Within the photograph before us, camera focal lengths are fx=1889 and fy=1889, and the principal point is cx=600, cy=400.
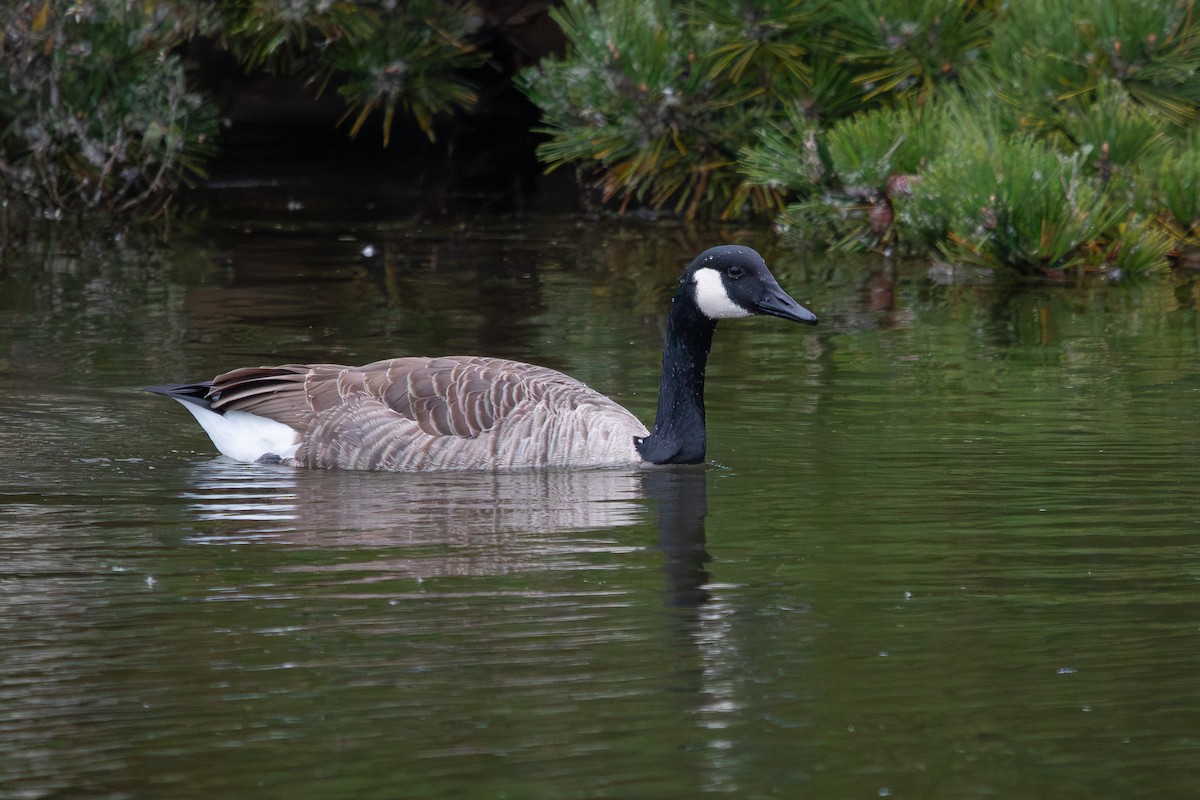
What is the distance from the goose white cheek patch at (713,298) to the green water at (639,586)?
64 cm

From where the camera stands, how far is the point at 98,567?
6273 millimetres

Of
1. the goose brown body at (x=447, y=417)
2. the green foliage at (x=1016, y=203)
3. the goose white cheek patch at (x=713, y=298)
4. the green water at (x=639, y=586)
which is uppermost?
the green foliage at (x=1016, y=203)

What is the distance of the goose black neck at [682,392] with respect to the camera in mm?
8250

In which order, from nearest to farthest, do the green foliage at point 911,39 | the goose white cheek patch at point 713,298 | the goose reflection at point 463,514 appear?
the goose reflection at point 463,514, the goose white cheek patch at point 713,298, the green foliage at point 911,39

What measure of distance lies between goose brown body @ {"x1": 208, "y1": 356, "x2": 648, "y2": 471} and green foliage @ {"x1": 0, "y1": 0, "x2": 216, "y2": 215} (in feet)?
25.3

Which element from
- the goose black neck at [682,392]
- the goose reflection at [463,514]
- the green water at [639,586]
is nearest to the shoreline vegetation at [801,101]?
the green water at [639,586]

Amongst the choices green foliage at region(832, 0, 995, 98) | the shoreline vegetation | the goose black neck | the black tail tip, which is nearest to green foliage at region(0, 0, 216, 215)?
the shoreline vegetation

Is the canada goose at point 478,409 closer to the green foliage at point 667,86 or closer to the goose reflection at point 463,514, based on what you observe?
the goose reflection at point 463,514

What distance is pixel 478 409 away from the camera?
8.20 m

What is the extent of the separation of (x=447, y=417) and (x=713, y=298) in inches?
51.2

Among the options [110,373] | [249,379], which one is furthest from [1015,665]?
[110,373]

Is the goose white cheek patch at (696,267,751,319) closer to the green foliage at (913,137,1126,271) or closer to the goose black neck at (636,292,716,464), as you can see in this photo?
the goose black neck at (636,292,716,464)

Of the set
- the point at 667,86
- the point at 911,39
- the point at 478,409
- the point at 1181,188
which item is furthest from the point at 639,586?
the point at 667,86

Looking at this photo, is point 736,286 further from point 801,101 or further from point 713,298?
point 801,101
